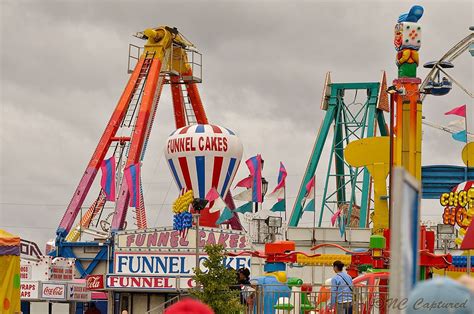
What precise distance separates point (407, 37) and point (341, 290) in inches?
453

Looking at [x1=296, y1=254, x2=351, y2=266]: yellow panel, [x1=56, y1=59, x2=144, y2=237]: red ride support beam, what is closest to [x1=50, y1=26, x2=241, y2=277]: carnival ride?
[x1=56, y1=59, x2=144, y2=237]: red ride support beam

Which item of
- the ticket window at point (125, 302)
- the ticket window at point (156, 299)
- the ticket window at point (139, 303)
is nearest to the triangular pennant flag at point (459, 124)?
the ticket window at point (156, 299)

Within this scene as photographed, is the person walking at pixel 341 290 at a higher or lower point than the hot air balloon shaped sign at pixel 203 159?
lower

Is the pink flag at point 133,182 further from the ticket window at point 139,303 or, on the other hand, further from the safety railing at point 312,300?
the safety railing at point 312,300

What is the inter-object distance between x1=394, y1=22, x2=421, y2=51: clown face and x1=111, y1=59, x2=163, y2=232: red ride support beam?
28.9m

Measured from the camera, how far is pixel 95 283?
41844 millimetres

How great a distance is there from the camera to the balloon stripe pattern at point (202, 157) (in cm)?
5009

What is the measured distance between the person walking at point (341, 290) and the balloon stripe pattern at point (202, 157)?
99.4 feet

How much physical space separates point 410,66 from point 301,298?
9641 mm

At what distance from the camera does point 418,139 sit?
29266mm

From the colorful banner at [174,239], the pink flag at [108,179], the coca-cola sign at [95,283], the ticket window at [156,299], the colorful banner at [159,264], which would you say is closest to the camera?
the colorful banner at [159,264]

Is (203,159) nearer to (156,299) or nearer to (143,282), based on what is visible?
(156,299)

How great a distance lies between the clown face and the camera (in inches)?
1152

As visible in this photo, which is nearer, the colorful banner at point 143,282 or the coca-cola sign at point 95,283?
the colorful banner at point 143,282
